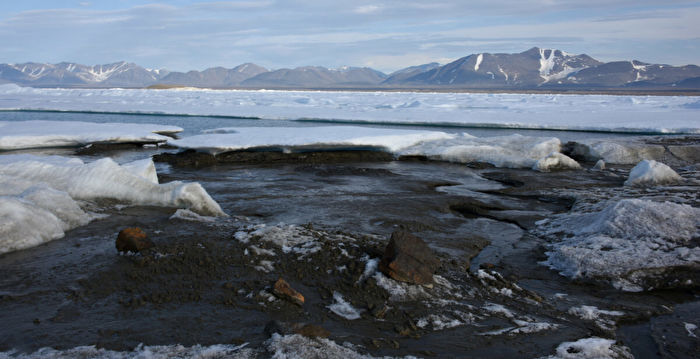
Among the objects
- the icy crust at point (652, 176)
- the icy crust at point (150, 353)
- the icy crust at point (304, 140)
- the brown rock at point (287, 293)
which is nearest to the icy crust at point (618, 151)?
the icy crust at point (652, 176)

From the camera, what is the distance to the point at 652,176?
774 cm

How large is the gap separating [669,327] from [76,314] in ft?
12.1

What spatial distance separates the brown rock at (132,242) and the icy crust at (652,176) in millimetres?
6846

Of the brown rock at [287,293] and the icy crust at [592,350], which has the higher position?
the brown rock at [287,293]

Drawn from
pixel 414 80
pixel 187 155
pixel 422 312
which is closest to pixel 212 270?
pixel 422 312

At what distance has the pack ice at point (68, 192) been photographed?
14.6 feet

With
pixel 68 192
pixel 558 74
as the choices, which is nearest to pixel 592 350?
pixel 68 192

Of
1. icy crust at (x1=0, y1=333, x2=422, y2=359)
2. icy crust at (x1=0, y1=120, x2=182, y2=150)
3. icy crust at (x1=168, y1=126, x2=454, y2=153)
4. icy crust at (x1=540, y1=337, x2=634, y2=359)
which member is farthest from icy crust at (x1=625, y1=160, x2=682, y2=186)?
icy crust at (x1=0, y1=120, x2=182, y2=150)

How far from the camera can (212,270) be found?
3812 millimetres

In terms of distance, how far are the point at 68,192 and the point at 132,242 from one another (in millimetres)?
2276

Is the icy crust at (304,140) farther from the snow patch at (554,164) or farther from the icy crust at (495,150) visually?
the snow patch at (554,164)

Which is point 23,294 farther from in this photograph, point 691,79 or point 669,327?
point 691,79

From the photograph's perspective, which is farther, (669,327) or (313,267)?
(313,267)

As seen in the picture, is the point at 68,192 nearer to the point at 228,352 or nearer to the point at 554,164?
the point at 228,352
